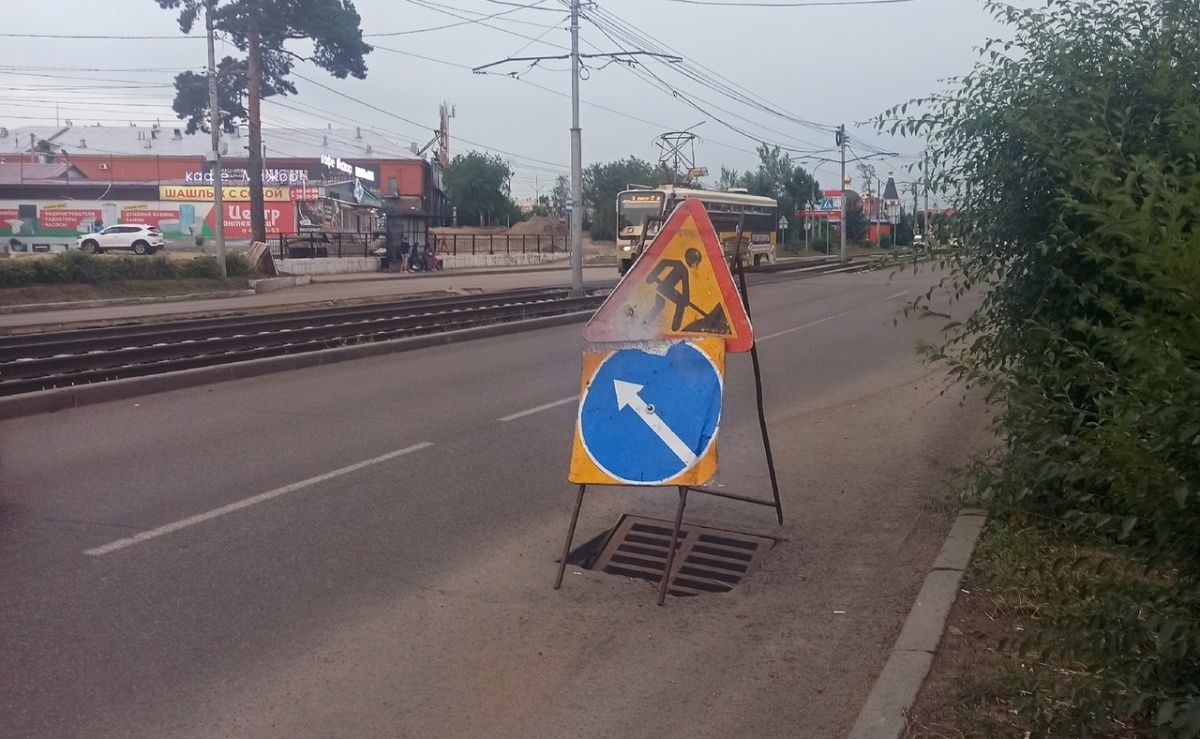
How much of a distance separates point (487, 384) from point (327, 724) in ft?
30.9

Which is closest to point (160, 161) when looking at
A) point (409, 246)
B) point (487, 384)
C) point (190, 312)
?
point (409, 246)

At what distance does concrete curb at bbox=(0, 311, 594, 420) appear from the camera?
11.4 m

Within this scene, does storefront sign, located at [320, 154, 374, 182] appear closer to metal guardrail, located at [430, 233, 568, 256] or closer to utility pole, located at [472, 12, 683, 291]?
metal guardrail, located at [430, 233, 568, 256]

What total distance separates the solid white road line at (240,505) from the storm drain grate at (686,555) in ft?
8.02

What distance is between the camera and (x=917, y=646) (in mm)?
5008

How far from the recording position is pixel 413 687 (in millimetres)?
4797

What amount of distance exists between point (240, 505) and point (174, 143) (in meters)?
88.1

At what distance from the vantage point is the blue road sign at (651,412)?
20.1ft

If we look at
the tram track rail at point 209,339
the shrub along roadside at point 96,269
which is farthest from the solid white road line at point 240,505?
the shrub along roadside at point 96,269

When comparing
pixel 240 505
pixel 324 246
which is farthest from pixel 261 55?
pixel 240 505

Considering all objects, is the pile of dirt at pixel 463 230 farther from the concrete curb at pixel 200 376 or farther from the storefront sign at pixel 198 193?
the concrete curb at pixel 200 376

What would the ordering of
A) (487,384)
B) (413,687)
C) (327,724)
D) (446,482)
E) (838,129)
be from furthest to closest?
1. (838,129)
2. (487,384)
3. (446,482)
4. (413,687)
5. (327,724)

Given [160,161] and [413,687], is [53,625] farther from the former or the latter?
[160,161]

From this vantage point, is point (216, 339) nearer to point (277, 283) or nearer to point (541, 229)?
point (277, 283)
